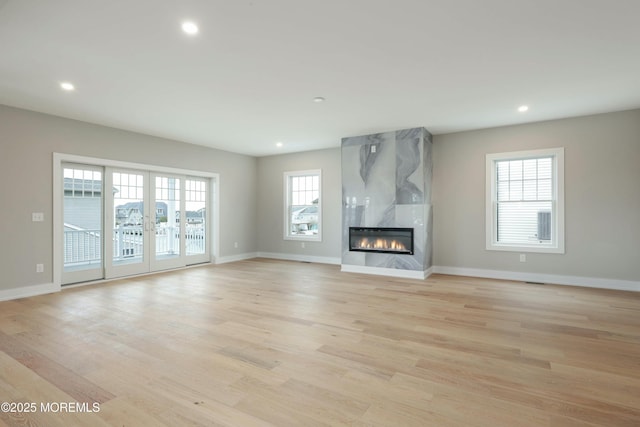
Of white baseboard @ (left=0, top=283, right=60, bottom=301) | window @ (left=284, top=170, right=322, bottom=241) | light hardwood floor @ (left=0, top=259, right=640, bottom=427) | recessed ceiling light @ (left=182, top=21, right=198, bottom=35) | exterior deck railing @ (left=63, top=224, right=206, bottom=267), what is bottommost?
light hardwood floor @ (left=0, top=259, right=640, bottom=427)

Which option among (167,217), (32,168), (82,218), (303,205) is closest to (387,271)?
(303,205)

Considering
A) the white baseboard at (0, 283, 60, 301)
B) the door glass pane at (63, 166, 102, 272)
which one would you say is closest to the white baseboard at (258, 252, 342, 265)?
the door glass pane at (63, 166, 102, 272)

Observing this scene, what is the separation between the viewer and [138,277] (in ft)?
19.3

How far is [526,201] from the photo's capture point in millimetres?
5613

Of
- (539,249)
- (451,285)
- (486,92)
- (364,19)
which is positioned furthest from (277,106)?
(539,249)

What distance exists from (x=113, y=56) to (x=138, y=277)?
409 centimetres

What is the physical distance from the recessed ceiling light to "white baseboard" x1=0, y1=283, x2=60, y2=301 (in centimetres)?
450

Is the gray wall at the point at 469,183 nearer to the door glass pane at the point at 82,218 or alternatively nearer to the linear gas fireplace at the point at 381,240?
the door glass pane at the point at 82,218

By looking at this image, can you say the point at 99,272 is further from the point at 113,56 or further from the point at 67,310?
the point at 113,56

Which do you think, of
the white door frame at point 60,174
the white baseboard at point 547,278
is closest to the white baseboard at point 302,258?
the white baseboard at point 547,278

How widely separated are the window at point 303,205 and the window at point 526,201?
3.68m

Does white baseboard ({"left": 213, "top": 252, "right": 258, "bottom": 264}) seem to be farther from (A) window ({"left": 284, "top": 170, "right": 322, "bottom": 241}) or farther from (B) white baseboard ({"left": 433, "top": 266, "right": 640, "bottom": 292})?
(B) white baseboard ({"left": 433, "top": 266, "right": 640, "bottom": 292})

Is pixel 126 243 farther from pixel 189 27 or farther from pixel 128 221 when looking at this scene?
pixel 189 27

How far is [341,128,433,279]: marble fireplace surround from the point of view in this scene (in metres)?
5.81
